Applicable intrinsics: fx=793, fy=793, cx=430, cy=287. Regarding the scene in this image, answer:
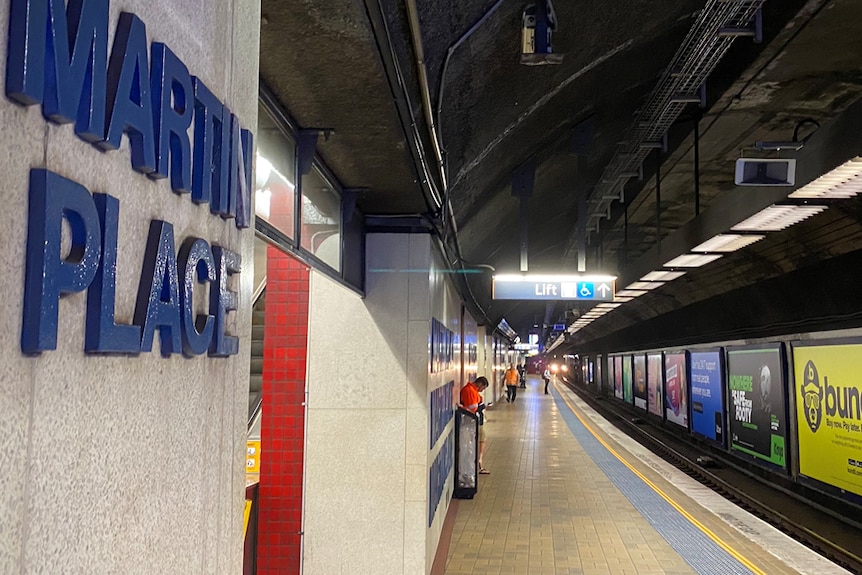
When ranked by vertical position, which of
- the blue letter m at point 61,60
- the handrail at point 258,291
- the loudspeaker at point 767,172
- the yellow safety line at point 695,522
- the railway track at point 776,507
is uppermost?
the loudspeaker at point 767,172

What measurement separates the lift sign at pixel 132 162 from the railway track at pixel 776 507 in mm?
7519

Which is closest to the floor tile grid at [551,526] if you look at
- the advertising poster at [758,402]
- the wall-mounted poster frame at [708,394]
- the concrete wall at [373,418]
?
the concrete wall at [373,418]

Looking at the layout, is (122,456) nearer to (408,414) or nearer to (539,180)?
(408,414)

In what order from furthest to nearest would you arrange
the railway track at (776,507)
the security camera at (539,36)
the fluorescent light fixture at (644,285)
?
the fluorescent light fixture at (644,285) → the railway track at (776,507) → the security camera at (539,36)

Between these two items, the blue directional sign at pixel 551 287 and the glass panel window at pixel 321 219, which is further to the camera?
the blue directional sign at pixel 551 287

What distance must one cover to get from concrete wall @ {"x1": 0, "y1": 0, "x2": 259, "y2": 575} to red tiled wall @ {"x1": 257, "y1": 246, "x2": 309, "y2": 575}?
432cm

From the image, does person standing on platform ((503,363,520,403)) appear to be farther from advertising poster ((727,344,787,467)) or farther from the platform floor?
advertising poster ((727,344,787,467))

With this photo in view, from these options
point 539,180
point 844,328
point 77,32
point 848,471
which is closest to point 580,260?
point 539,180

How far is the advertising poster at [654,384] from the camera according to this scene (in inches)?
861

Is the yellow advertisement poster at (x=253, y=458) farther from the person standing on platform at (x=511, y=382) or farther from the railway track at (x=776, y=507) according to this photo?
the person standing on platform at (x=511, y=382)

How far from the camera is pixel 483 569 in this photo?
7.13m

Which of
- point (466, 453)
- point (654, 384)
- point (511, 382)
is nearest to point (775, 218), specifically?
A: point (466, 453)

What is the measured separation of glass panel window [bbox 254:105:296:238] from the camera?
3932mm

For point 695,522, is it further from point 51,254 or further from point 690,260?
point 51,254
